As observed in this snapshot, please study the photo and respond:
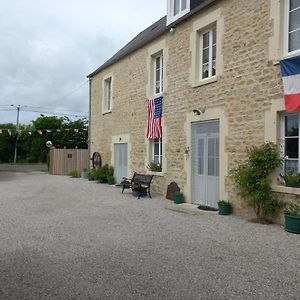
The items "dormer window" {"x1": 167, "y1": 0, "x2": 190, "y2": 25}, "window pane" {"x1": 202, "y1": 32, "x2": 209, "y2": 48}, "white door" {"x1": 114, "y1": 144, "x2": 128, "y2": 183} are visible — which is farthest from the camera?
"white door" {"x1": 114, "y1": 144, "x2": 128, "y2": 183}

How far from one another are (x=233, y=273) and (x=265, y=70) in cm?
516

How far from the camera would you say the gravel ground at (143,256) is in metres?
4.22

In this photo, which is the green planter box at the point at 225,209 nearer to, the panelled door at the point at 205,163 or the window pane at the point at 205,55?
the panelled door at the point at 205,163

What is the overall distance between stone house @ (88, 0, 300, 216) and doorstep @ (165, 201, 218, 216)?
0.46m

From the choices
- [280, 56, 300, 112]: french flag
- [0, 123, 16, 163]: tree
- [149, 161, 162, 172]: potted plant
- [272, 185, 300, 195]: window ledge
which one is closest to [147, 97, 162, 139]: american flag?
[149, 161, 162, 172]: potted plant

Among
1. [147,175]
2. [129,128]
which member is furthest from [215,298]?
[129,128]

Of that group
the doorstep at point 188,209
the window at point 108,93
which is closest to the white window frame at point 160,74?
the doorstep at point 188,209

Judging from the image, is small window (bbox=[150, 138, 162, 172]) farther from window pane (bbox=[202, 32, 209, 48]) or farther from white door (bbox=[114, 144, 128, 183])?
window pane (bbox=[202, 32, 209, 48])

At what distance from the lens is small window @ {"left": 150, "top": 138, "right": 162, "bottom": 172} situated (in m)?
13.4

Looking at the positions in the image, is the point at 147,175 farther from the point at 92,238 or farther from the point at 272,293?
the point at 272,293

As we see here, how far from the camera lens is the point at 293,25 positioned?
8.13 m

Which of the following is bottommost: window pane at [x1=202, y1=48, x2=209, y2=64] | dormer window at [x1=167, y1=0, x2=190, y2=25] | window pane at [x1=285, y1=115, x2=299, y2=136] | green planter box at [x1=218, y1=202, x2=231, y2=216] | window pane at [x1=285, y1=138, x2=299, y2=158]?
green planter box at [x1=218, y1=202, x2=231, y2=216]

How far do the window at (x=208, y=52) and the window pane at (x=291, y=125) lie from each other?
3.03 metres

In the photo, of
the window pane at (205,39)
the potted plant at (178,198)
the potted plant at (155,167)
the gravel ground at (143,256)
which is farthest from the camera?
the potted plant at (155,167)
